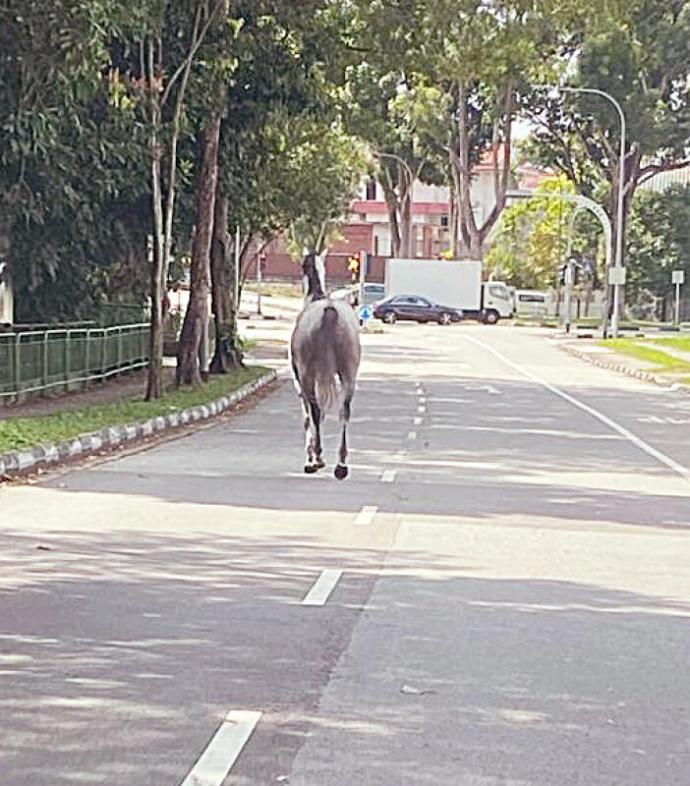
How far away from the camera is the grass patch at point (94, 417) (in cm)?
1992

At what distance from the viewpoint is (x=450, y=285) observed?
85875 mm

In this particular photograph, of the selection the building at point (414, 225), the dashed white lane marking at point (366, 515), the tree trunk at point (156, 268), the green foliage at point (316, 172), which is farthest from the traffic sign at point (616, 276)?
the building at point (414, 225)

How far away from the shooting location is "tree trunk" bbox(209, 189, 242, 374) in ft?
125

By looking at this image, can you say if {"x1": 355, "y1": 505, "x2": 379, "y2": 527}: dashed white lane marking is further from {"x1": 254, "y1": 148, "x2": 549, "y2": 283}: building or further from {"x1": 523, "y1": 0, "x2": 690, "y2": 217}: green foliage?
{"x1": 254, "y1": 148, "x2": 549, "y2": 283}: building

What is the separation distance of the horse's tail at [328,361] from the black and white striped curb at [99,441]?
345 centimetres

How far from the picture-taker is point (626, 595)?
11.1 metres

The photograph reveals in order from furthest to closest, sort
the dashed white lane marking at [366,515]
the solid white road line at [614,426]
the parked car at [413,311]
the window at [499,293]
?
the window at [499,293] → the parked car at [413,311] → the solid white road line at [614,426] → the dashed white lane marking at [366,515]

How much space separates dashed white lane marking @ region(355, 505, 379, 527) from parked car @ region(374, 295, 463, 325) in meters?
69.4

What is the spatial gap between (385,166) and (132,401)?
61.8 m

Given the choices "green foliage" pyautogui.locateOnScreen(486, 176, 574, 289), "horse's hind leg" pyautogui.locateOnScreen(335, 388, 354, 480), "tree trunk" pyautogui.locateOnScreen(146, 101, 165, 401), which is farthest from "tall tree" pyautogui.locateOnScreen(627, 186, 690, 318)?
"horse's hind leg" pyautogui.locateOnScreen(335, 388, 354, 480)

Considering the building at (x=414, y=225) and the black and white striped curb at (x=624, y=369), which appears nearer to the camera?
the black and white striped curb at (x=624, y=369)

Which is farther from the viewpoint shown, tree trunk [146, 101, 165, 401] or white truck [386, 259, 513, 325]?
white truck [386, 259, 513, 325]

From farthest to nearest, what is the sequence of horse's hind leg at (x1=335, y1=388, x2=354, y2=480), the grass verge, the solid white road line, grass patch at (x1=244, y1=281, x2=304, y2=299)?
grass patch at (x1=244, y1=281, x2=304, y2=299) < the grass verge < the solid white road line < horse's hind leg at (x1=335, y1=388, x2=354, y2=480)

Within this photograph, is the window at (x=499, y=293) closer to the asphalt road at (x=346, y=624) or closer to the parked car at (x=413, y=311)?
the parked car at (x=413, y=311)
